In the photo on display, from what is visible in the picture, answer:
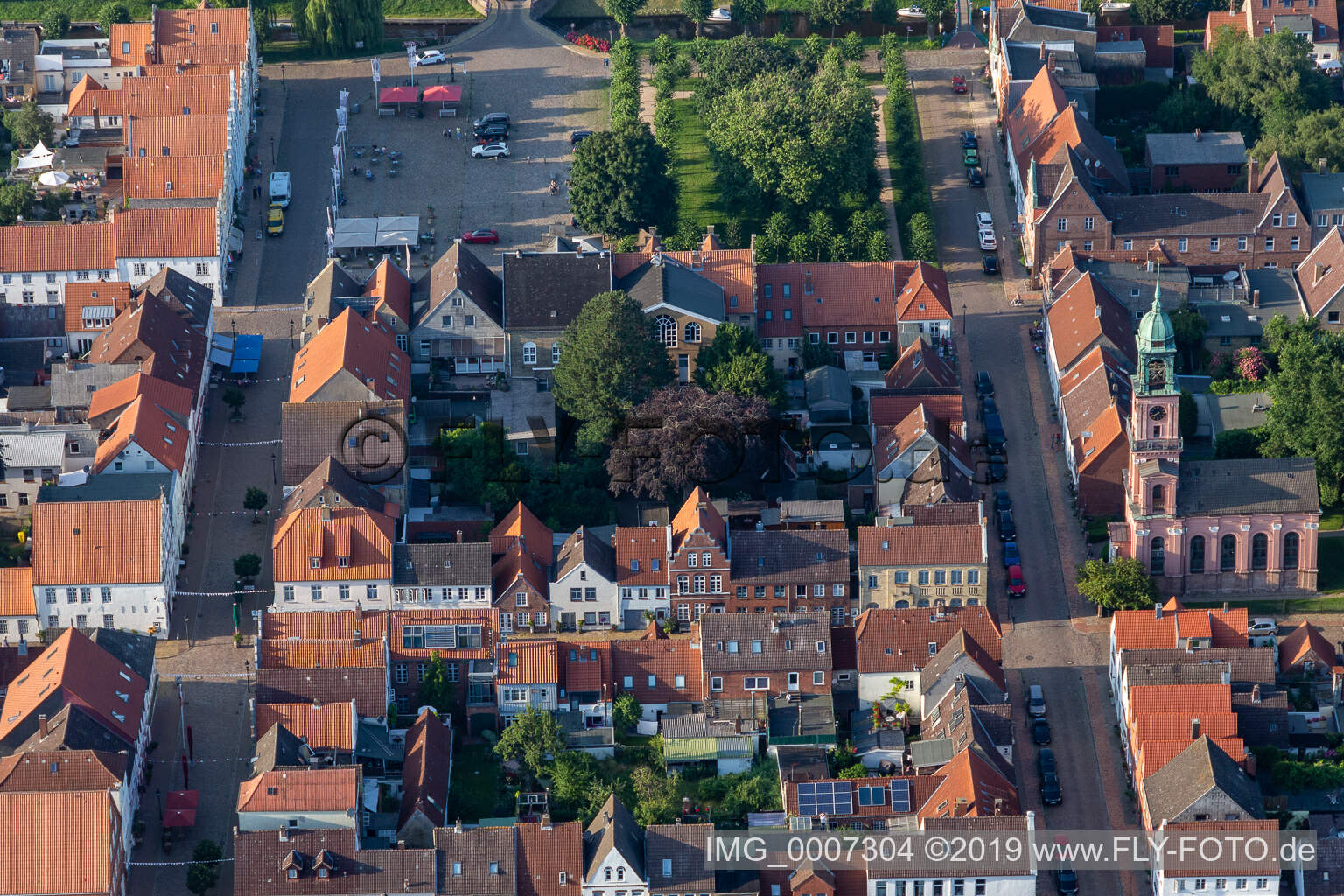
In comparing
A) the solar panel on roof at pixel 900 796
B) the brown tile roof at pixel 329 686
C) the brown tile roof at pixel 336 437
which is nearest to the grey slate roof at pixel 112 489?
the brown tile roof at pixel 336 437

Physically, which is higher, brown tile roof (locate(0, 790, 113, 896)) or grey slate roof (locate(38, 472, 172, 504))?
grey slate roof (locate(38, 472, 172, 504))

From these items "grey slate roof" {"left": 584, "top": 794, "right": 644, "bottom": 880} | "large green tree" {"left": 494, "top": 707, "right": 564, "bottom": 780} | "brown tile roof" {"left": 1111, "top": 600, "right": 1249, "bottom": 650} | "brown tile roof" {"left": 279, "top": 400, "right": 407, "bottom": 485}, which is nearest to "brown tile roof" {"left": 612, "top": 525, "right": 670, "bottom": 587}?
"large green tree" {"left": 494, "top": 707, "right": 564, "bottom": 780}

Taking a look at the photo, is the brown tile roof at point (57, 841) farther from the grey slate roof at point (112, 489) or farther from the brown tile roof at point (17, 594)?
the grey slate roof at point (112, 489)

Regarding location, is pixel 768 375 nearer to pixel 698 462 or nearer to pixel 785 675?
pixel 698 462

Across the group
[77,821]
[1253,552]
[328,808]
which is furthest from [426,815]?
[1253,552]

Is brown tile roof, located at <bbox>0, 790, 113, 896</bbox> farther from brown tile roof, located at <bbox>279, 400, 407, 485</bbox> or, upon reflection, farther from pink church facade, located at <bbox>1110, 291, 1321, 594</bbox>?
pink church facade, located at <bbox>1110, 291, 1321, 594</bbox>
